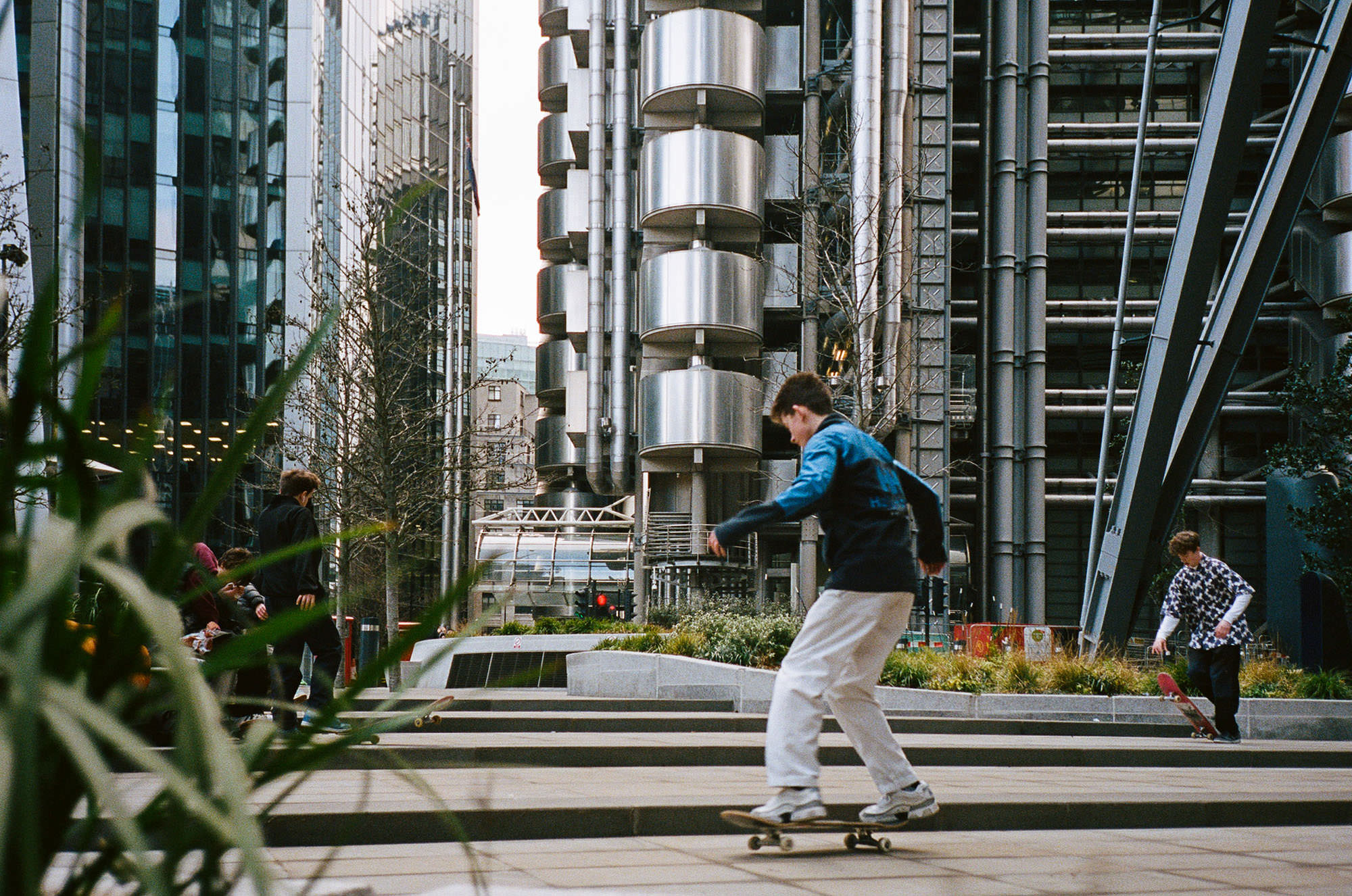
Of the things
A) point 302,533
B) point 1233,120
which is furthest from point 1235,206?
point 302,533

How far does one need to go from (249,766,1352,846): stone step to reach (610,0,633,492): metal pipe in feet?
103

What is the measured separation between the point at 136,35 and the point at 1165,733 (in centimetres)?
3532

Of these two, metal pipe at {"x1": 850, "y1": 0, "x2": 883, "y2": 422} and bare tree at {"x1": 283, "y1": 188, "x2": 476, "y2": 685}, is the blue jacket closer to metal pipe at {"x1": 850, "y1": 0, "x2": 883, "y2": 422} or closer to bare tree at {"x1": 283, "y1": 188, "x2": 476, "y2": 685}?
bare tree at {"x1": 283, "y1": 188, "x2": 476, "y2": 685}

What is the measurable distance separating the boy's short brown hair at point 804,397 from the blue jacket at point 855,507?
0.33ft

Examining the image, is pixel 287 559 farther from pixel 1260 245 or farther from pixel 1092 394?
pixel 1092 394

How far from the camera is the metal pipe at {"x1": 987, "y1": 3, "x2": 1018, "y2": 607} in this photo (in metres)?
42.0

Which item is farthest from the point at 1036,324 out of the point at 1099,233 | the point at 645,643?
the point at 645,643

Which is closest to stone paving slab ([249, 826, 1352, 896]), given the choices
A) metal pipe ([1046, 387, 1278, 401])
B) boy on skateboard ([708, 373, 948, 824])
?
boy on skateboard ([708, 373, 948, 824])

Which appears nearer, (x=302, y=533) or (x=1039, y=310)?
(x=302, y=533)

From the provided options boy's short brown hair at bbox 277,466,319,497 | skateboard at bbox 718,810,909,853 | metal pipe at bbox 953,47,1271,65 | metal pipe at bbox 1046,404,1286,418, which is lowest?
skateboard at bbox 718,810,909,853

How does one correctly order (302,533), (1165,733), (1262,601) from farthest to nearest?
(1262,601), (1165,733), (302,533)

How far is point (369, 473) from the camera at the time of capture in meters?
19.4

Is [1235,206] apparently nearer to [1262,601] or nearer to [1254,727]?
[1262,601]

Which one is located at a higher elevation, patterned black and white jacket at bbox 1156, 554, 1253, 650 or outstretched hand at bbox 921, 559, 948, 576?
outstretched hand at bbox 921, 559, 948, 576
